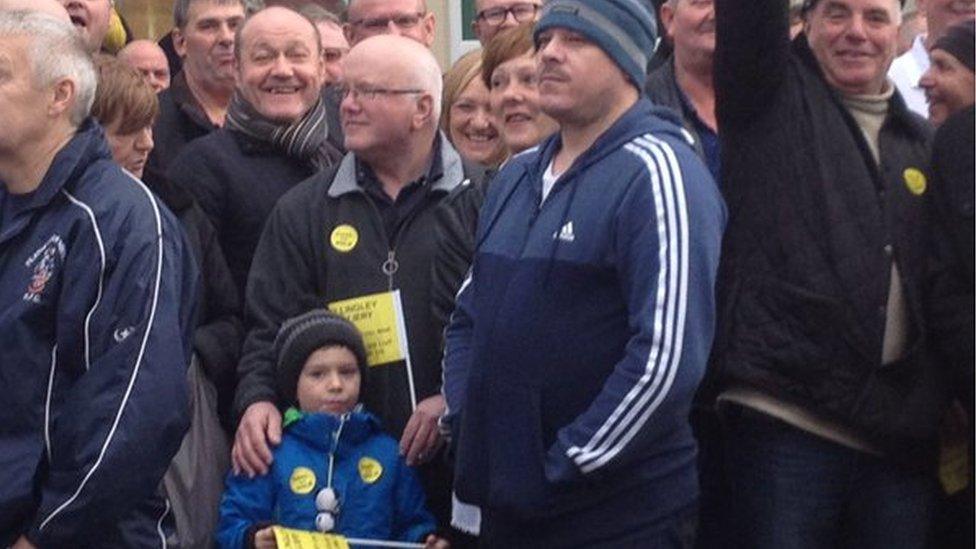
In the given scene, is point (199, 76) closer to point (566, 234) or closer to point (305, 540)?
point (305, 540)

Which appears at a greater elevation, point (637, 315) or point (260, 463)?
point (637, 315)

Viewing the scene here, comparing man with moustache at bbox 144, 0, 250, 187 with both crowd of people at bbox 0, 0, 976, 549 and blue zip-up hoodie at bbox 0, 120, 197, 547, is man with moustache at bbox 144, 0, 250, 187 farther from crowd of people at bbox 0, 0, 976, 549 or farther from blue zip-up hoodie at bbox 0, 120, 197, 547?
blue zip-up hoodie at bbox 0, 120, 197, 547

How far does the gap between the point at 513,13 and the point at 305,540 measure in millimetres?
2812

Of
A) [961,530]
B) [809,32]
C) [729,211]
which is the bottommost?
[961,530]

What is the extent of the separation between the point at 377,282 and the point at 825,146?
128 cm

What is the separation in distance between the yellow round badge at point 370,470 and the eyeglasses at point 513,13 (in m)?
2.50

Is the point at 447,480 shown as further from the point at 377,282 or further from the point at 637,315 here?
the point at 637,315

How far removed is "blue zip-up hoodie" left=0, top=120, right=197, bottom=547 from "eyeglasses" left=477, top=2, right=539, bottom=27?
9.47 ft

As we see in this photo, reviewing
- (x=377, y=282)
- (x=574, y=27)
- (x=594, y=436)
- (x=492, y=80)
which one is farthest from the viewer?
(x=492, y=80)

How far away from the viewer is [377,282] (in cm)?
581

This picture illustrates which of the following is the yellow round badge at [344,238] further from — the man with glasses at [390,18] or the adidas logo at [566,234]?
the man with glasses at [390,18]

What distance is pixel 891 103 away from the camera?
5.42 meters

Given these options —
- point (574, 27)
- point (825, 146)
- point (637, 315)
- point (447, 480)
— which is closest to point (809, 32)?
point (825, 146)

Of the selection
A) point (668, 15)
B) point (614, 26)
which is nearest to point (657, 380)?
point (614, 26)
